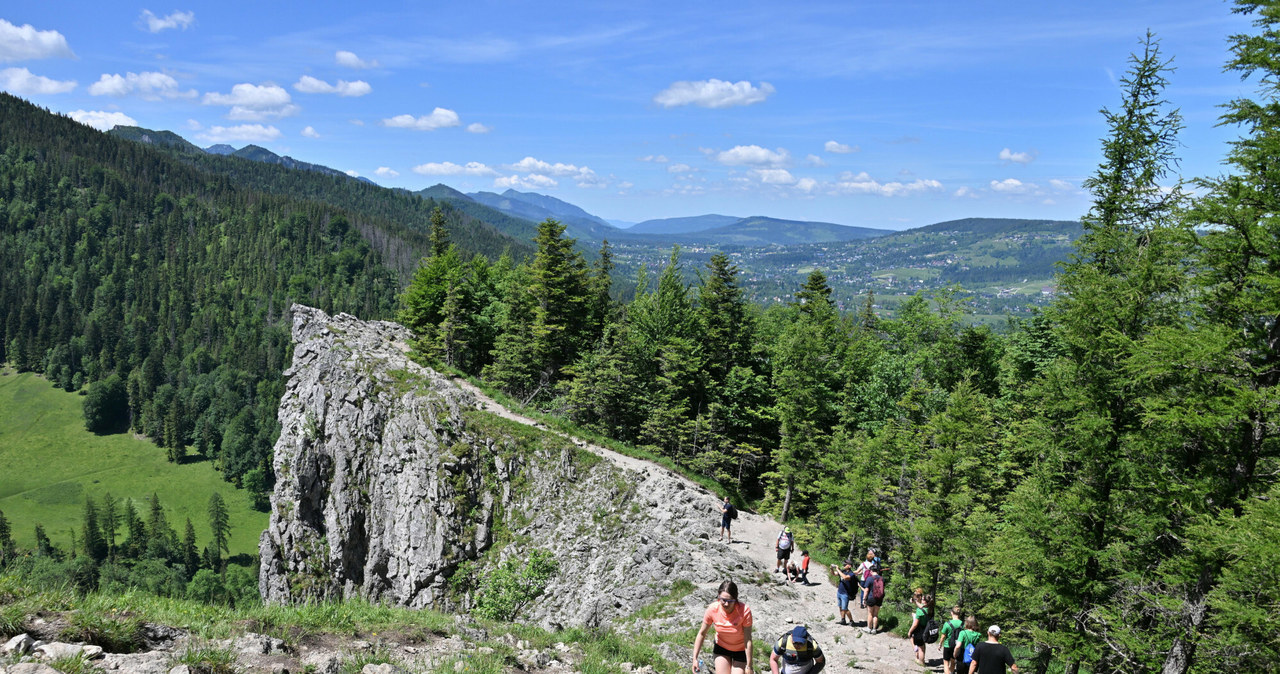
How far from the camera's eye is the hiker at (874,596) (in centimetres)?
1795

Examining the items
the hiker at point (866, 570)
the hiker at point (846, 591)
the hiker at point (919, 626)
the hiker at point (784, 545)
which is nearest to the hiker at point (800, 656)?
the hiker at point (919, 626)

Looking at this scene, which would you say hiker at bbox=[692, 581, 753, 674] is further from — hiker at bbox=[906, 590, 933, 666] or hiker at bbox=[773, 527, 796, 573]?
hiker at bbox=[773, 527, 796, 573]

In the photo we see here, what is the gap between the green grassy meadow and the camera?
109m

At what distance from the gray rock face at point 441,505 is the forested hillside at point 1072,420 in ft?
25.2

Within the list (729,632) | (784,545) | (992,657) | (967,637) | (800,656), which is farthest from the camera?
(784,545)

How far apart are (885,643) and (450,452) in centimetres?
2286

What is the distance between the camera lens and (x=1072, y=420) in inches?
598

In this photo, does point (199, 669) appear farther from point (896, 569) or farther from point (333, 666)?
point (896, 569)

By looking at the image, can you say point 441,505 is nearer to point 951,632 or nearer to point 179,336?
point 951,632

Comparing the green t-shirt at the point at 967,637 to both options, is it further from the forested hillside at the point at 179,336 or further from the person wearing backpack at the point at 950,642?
the forested hillside at the point at 179,336

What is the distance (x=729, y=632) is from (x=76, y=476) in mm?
164185

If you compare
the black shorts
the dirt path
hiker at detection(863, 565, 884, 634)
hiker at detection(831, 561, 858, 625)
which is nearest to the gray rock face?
the dirt path

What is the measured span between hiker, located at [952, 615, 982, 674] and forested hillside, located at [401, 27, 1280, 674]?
2297 mm

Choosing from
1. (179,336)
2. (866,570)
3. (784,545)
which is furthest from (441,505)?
(179,336)
